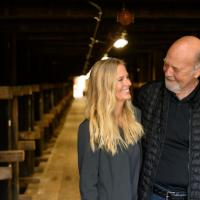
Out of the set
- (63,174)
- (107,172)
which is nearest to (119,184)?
(107,172)

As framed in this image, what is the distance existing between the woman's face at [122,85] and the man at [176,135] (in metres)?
0.27

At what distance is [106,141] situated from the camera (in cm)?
304

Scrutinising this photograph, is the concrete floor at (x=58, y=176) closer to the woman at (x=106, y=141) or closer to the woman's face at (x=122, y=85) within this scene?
the woman at (x=106, y=141)

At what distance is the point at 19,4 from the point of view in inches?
297

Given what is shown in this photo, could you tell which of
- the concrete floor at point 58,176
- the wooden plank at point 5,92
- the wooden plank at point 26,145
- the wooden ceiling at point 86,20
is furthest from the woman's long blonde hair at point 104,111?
the concrete floor at point 58,176

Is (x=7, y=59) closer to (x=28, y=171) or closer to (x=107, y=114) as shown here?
(x=28, y=171)

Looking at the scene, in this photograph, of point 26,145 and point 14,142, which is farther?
point 26,145

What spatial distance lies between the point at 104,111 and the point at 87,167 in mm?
335

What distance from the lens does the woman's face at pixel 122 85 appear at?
10.1 ft

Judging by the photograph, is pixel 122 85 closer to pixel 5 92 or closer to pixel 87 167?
pixel 87 167

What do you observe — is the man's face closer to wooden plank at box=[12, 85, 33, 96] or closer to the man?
the man

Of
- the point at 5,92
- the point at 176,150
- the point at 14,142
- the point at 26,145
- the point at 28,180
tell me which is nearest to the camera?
the point at 176,150

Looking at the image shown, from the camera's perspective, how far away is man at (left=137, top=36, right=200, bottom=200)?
10.3ft

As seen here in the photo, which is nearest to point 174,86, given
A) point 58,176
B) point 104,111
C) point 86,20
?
point 104,111
